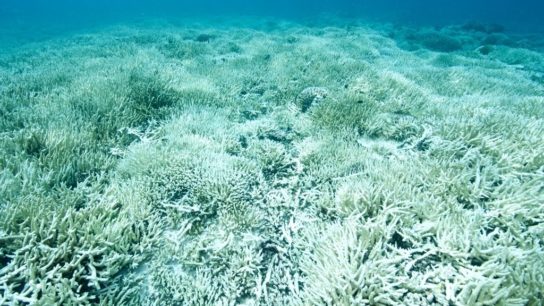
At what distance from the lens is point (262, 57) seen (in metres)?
9.27

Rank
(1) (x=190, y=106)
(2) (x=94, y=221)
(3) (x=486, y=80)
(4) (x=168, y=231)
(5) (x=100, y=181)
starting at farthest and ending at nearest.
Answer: (3) (x=486, y=80), (1) (x=190, y=106), (5) (x=100, y=181), (4) (x=168, y=231), (2) (x=94, y=221)

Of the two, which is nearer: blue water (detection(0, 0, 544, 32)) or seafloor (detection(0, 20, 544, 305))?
seafloor (detection(0, 20, 544, 305))

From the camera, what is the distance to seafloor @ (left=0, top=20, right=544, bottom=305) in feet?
7.61

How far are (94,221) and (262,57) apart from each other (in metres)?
7.64

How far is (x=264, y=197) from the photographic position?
3449mm

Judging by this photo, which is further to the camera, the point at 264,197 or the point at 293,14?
the point at 293,14

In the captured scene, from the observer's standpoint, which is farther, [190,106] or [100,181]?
[190,106]

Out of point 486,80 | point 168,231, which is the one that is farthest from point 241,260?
point 486,80

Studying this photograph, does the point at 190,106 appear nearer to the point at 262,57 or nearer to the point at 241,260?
the point at 241,260

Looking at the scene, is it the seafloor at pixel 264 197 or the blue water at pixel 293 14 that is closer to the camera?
the seafloor at pixel 264 197

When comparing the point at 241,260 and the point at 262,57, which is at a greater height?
the point at 262,57

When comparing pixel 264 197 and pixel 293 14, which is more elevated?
pixel 293 14

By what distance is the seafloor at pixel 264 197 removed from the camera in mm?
2320

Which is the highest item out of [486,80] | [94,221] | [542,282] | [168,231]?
[486,80]
